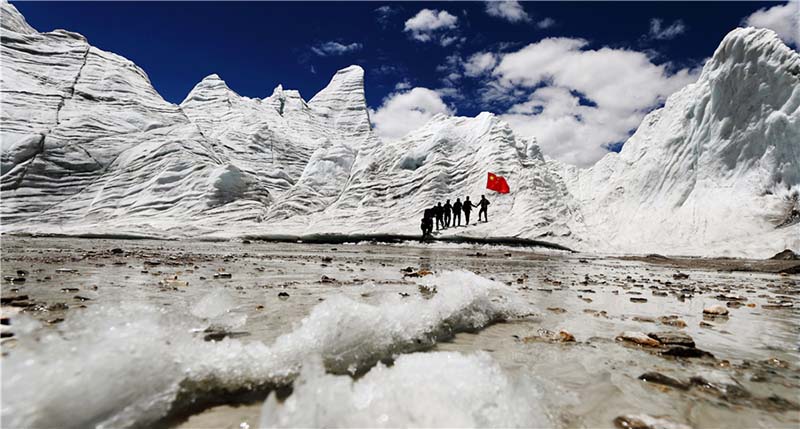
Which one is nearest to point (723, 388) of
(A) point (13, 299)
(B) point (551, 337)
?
(B) point (551, 337)

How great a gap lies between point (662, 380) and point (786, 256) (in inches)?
648

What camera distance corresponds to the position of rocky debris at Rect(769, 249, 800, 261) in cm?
1368

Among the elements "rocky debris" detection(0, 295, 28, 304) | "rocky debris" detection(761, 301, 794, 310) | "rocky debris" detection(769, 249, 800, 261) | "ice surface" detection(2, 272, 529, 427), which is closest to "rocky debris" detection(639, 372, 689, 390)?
"ice surface" detection(2, 272, 529, 427)

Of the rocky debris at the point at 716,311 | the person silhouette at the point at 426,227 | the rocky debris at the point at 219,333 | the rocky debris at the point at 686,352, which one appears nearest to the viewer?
the rocky debris at the point at 219,333

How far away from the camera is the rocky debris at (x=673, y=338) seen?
305 cm

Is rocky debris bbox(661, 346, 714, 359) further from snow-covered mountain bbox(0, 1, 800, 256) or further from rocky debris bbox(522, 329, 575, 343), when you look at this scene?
snow-covered mountain bbox(0, 1, 800, 256)

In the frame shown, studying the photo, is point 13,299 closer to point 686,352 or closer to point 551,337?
point 551,337

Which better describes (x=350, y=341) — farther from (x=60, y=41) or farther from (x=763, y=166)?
(x=60, y=41)

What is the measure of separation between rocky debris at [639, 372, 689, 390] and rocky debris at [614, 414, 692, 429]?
1.78 ft

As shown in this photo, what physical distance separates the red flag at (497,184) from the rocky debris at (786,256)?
1336cm

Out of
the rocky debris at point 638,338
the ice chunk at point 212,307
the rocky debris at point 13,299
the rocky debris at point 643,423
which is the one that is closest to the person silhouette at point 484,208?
the rocky debris at point 638,338

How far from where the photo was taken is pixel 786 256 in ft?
45.8

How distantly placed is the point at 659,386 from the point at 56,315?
164 inches

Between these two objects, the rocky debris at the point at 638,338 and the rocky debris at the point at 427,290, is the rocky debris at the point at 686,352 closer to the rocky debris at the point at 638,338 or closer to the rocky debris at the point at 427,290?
the rocky debris at the point at 638,338
